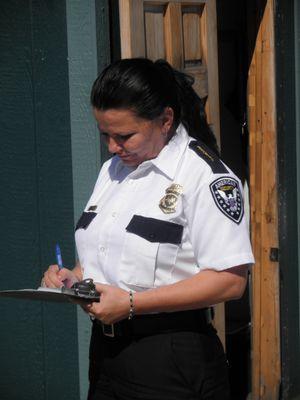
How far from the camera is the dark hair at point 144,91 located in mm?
2605

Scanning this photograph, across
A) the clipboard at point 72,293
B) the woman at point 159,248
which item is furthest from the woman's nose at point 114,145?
the clipboard at point 72,293

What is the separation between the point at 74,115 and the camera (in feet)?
13.2

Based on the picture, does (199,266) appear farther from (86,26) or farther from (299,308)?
(299,308)

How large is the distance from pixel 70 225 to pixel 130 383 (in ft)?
5.15

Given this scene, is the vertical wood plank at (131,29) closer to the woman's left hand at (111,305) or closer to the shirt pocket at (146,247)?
the shirt pocket at (146,247)

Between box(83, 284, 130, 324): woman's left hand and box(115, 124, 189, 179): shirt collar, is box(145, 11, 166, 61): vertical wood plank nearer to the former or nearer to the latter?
box(115, 124, 189, 179): shirt collar

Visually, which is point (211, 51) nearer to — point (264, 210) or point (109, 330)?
point (264, 210)

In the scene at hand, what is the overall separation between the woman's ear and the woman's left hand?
54 centimetres

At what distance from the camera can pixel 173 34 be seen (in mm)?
4133

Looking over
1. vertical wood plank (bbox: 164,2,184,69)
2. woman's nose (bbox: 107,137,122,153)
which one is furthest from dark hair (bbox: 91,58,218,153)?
vertical wood plank (bbox: 164,2,184,69)

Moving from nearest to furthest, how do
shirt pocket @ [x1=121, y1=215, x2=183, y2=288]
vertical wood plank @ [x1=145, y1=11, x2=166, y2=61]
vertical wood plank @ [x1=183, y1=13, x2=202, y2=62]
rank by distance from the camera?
shirt pocket @ [x1=121, y1=215, x2=183, y2=288] → vertical wood plank @ [x1=145, y1=11, x2=166, y2=61] → vertical wood plank @ [x1=183, y1=13, x2=202, y2=62]

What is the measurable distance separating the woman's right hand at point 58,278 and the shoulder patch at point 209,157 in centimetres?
58

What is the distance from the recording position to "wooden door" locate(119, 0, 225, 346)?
12.7ft

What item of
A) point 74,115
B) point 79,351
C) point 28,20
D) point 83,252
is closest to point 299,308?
point 79,351
